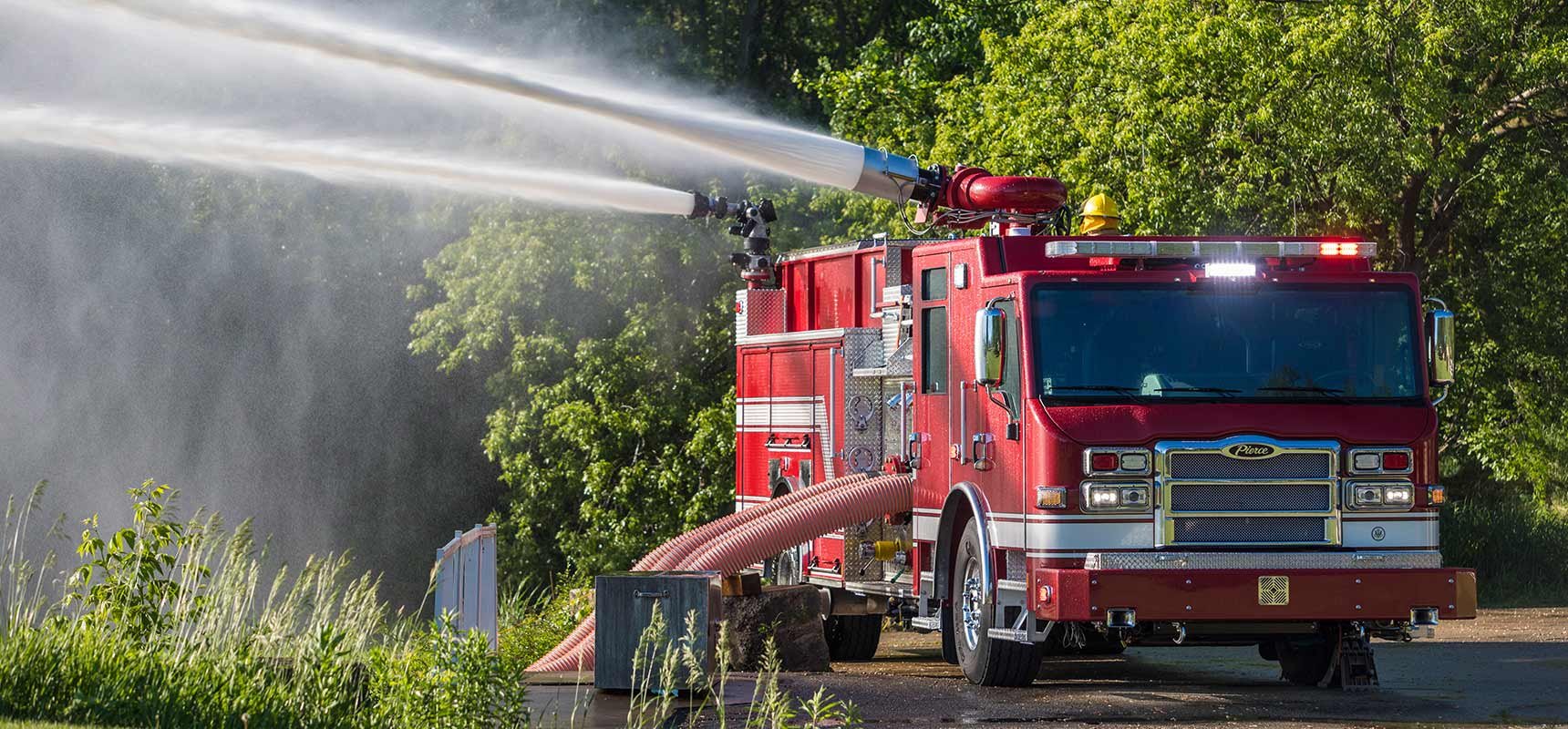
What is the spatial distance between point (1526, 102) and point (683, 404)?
11.9 m

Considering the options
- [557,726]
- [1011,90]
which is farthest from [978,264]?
[1011,90]

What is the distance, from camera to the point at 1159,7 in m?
21.1

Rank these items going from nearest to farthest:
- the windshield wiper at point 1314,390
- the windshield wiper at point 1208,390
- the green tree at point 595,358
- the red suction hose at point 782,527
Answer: the windshield wiper at point 1208,390 → the windshield wiper at point 1314,390 → the red suction hose at point 782,527 → the green tree at point 595,358

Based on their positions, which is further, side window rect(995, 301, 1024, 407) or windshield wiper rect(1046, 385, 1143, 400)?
side window rect(995, 301, 1024, 407)

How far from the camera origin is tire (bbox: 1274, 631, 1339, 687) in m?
12.9

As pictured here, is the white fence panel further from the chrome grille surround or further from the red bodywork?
the chrome grille surround

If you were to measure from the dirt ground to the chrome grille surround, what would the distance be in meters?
1.00

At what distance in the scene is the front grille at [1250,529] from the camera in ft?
38.3

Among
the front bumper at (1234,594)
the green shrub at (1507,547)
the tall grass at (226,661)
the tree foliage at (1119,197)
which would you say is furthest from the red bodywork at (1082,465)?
the green shrub at (1507,547)

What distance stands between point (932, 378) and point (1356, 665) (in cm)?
323

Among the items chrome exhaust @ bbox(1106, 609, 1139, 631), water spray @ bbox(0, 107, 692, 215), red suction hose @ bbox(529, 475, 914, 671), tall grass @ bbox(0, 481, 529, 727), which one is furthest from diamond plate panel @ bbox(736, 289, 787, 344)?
tall grass @ bbox(0, 481, 529, 727)

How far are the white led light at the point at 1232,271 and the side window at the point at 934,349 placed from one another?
1890mm

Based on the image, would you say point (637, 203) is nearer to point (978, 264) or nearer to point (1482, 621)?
point (978, 264)

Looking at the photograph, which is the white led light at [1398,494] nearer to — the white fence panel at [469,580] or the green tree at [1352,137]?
the white fence panel at [469,580]
